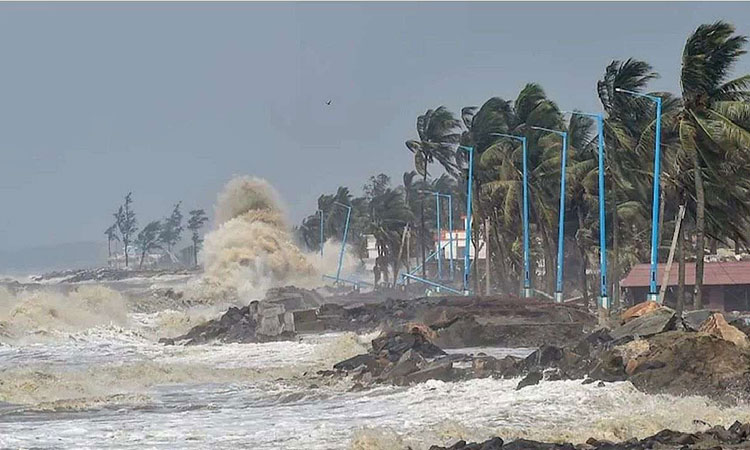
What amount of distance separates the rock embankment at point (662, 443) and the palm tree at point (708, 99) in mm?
14563

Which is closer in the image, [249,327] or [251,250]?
Answer: [249,327]

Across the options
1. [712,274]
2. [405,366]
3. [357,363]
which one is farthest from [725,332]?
[712,274]

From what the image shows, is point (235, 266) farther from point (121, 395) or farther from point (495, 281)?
point (121, 395)

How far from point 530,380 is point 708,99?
37.8ft

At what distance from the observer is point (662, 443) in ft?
48.3

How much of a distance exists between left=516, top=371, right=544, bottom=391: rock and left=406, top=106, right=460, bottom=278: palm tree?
4676cm

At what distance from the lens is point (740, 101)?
29.2 m

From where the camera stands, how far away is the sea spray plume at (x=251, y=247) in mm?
88125

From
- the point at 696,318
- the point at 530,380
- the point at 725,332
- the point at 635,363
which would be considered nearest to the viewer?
the point at 635,363

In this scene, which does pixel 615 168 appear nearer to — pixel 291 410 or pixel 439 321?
pixel 439 321

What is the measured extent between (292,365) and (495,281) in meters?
45.7

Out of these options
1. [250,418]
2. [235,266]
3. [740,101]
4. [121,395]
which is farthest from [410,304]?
[235,266]

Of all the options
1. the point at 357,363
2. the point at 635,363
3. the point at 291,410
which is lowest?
the point at 291,410

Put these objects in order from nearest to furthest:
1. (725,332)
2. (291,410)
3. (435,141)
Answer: (291,410) < (725,332) < (435,141)
